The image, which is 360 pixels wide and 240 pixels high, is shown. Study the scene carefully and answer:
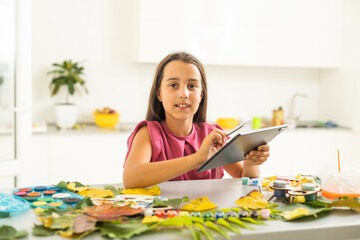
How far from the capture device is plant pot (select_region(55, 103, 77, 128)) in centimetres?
354

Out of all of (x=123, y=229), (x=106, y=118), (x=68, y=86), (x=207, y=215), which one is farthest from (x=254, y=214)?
(x=68, y=86)

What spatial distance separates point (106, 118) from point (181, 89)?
189cm

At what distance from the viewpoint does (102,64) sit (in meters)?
3.81

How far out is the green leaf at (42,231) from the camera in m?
1.07

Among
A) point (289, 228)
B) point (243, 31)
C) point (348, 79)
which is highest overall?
point (243, 31)

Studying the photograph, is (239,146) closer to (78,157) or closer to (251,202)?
(251,202)

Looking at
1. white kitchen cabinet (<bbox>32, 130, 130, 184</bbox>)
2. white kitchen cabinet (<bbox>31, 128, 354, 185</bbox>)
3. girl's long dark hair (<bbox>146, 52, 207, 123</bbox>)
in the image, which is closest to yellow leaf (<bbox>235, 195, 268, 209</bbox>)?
girl's long dark hair (<bbox>146, 52, 207, 123</bbox>)

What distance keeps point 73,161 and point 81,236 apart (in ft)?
7.51

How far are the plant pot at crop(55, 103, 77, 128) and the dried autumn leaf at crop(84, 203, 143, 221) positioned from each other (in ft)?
7.90

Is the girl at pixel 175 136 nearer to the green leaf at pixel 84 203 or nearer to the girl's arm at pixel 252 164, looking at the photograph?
the girl's arm at pixel 252 164

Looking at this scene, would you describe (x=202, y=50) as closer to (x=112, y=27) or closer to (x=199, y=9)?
(x=199, y=9)

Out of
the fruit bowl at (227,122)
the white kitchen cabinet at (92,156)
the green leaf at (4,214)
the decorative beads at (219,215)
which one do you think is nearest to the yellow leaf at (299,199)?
the decorative beads at (219,215)

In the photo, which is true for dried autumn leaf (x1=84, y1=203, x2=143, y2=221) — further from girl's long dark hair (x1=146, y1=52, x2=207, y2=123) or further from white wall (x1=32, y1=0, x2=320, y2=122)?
white wall (x1=32, y1=0, x2=320, y2=122)

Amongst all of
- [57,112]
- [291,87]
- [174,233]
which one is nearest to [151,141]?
[174,233]
